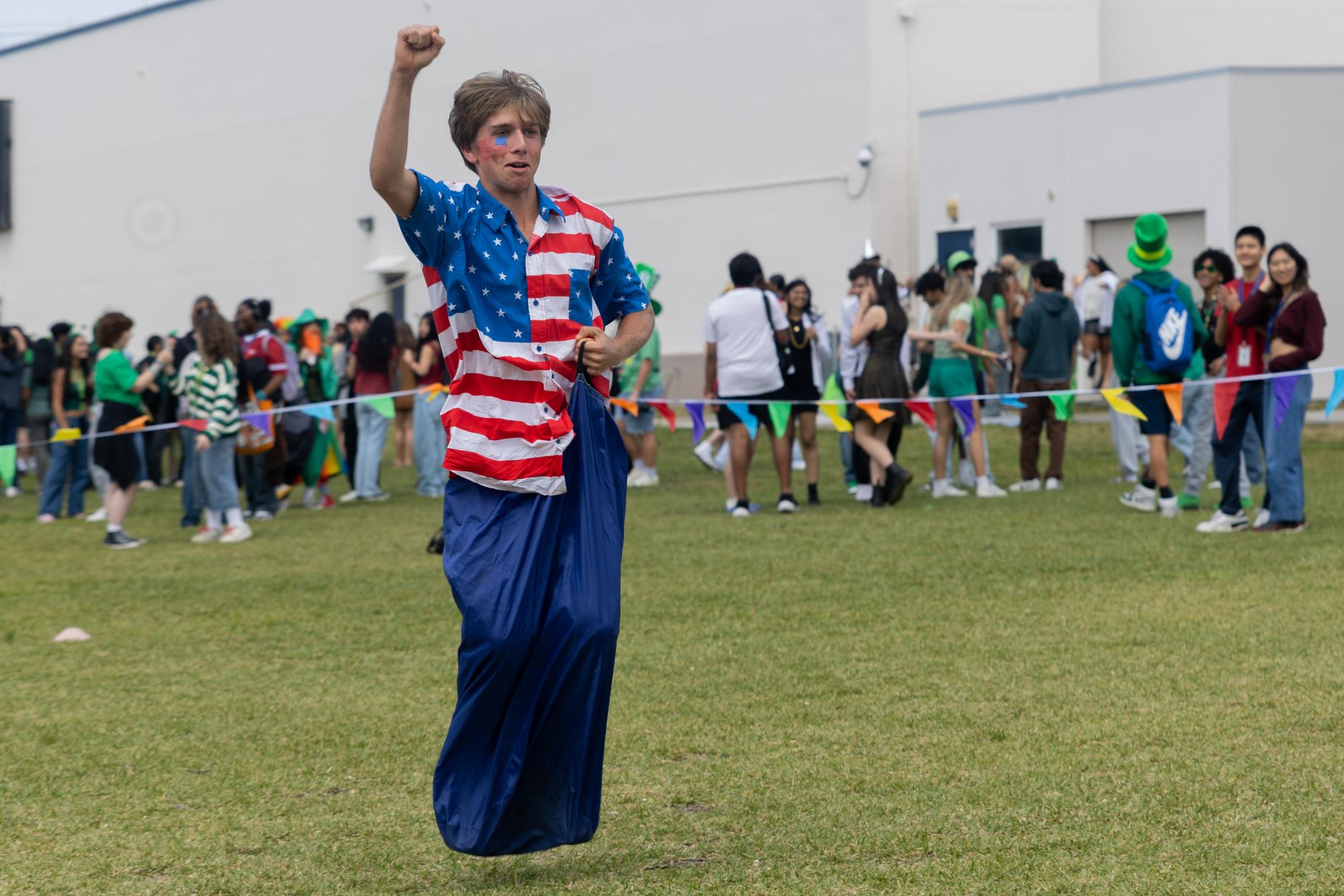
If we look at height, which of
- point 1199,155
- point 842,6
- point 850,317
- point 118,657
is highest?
point 842,6

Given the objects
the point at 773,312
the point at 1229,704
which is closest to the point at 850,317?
the point at 773,312

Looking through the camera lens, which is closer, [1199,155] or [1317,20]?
[1199,155]

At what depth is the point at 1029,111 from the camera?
75.2ft

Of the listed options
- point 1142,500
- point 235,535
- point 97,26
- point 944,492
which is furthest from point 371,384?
point 97,26

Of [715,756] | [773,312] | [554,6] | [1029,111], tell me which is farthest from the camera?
[554,6]

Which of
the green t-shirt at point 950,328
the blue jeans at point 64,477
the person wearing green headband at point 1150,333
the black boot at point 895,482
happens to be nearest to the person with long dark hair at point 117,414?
the blue jeans at point 64,477

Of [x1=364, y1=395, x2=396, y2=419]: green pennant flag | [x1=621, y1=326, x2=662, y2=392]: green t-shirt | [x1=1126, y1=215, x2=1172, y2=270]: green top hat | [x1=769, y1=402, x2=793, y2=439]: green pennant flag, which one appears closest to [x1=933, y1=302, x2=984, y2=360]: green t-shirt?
[x1=769, y1=402, x2=793, y2=439]: green pennant flag

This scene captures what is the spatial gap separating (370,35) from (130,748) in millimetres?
28913

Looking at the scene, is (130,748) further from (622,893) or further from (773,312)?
(773,312)

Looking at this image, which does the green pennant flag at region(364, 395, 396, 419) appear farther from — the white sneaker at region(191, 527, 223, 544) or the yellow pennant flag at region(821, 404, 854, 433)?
the yellow pennant flag at region(821, 404, 854, 433)

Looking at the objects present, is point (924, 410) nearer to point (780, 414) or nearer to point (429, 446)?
point (780, 414)

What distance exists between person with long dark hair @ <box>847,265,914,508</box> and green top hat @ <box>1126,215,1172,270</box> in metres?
2.00

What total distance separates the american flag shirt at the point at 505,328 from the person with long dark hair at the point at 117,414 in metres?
9.05

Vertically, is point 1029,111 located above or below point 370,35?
below
